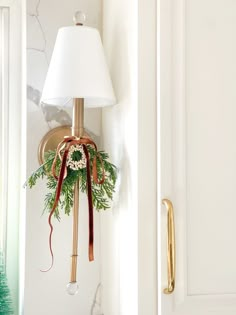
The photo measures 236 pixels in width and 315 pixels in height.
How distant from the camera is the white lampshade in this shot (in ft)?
3.39

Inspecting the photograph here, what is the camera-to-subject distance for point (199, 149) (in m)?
0.96

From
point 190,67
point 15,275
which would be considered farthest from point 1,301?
point 190,67

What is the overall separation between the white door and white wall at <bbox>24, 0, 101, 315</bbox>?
390 mm

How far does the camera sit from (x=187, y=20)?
0.96 metres

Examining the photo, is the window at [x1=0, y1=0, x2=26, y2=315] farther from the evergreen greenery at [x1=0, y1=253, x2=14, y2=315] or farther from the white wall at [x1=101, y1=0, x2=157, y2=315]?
the white wall at [x1=101, y1=0, x2=157, y2=315]

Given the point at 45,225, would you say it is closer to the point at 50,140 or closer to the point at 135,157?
the point at 50,140

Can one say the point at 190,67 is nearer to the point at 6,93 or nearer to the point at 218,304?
the point at 218,304

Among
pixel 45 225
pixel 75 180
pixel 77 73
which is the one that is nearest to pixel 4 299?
pixel 45 225

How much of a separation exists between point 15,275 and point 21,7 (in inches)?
33.3


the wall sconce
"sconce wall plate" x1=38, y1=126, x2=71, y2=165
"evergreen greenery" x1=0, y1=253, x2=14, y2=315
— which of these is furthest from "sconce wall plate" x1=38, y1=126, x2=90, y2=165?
"evergreen greenery" x1=0, y1=253, x2=14, y2=315

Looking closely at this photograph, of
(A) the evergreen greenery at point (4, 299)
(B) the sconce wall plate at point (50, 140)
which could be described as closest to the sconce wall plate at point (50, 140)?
(B) the sconce wall plate at point (50, 140)

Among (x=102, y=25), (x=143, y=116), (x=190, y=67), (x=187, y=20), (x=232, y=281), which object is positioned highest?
(x=102, y=25)

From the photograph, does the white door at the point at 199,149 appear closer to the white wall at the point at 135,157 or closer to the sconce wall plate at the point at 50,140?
the white wall at the point at 135,157

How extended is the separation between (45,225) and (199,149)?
53 centimetres
